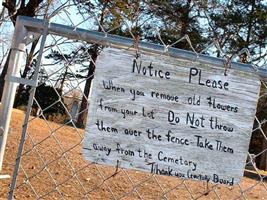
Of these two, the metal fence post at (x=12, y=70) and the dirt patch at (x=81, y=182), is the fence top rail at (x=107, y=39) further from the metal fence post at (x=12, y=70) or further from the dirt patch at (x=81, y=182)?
the dirt patch at (x=81, y=182)

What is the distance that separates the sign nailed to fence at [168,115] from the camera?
172cm

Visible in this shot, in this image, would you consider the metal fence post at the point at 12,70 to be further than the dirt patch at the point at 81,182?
No

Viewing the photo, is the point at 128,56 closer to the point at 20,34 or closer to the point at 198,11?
the point at 20,34

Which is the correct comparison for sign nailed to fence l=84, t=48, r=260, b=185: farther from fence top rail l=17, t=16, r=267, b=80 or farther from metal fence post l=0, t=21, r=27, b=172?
metal fence post l=0, t=21, r=27, b=172

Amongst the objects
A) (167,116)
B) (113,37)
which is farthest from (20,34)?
(167,116)

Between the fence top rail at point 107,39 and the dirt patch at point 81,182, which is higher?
the fence top rail at point 107,39

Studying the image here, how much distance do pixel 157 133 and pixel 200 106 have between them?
0.61 feet

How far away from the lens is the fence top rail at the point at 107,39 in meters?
1.74

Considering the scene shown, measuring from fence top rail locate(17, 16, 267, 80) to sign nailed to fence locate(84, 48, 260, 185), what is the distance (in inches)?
0.9

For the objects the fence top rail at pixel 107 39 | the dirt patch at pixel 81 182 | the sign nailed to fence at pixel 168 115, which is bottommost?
the dirt patch at pixel 81 182

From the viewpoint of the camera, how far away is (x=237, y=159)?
1808 mm

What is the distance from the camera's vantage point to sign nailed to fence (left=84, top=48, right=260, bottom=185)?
5.65 ft

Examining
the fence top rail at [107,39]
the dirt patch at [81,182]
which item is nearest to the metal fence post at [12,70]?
the fence top rail at [107,39]

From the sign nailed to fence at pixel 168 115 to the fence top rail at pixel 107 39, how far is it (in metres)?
0.02
